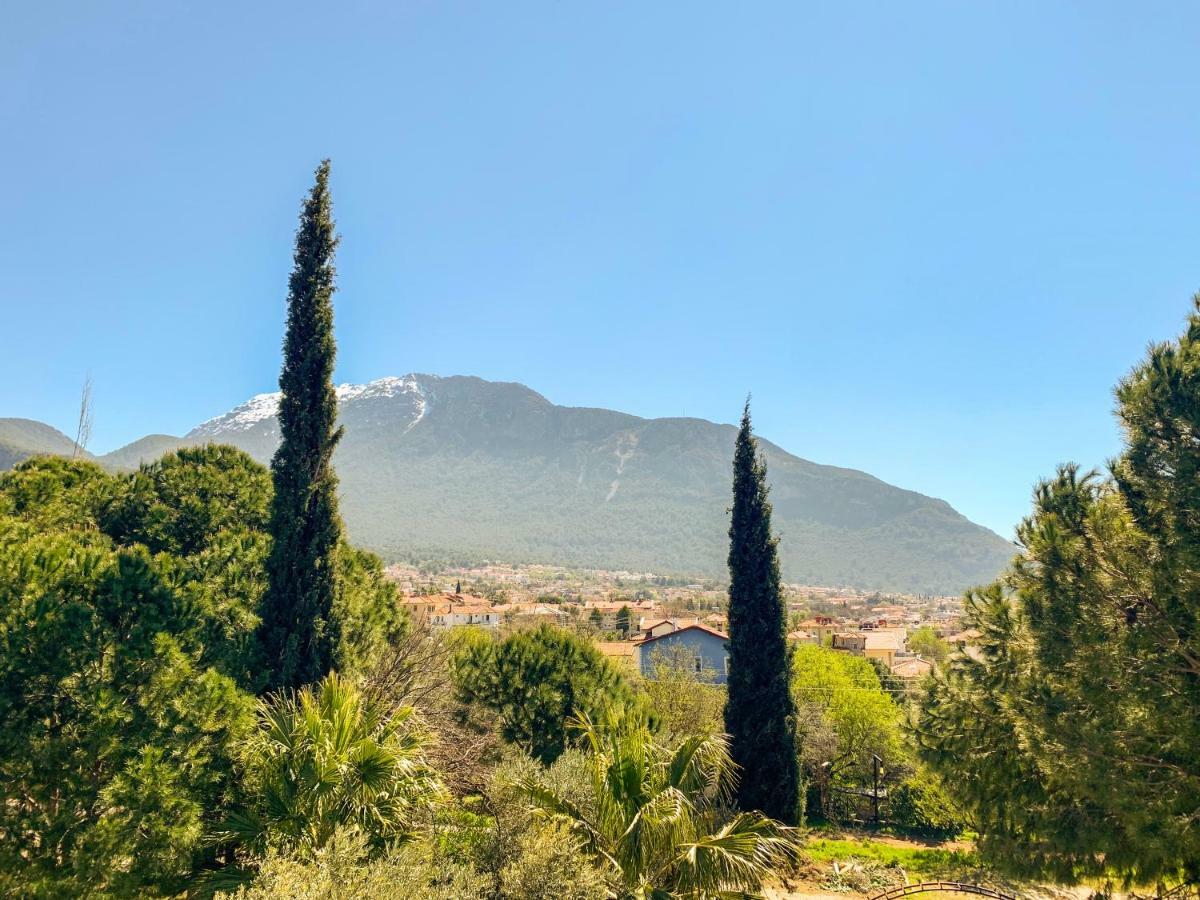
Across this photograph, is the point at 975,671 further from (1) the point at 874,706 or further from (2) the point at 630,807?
(1) the point at 874,706

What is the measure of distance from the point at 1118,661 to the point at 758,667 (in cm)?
840

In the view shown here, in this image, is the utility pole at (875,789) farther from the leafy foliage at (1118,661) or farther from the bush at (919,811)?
the leafy foliage at (1118,661)

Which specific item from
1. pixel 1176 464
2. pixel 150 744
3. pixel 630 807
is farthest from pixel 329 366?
pixel 1176 464

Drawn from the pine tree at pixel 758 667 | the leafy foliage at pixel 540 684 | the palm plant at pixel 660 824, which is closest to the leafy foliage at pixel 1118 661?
the palm plant at pixel 660 824

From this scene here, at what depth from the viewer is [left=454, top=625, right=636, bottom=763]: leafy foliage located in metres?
13.9

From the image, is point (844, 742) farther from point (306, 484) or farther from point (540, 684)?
point (306, 484)

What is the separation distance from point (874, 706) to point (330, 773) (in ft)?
69.7

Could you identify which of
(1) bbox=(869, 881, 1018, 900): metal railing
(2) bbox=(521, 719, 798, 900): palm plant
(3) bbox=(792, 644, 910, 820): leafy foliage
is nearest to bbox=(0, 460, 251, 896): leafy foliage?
(2) bbox=(521, 719, 798, 900): palm plant

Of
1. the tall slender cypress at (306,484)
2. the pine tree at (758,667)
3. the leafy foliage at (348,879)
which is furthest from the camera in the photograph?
the pine tree at (758,667)

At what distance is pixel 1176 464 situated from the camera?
6656 mm

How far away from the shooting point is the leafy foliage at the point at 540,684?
13.9 metres

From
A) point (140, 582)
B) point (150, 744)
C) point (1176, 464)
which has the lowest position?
point (150, 744)

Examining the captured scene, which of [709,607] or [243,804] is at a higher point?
[243,804]

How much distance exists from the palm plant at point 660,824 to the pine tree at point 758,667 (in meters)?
8.12
